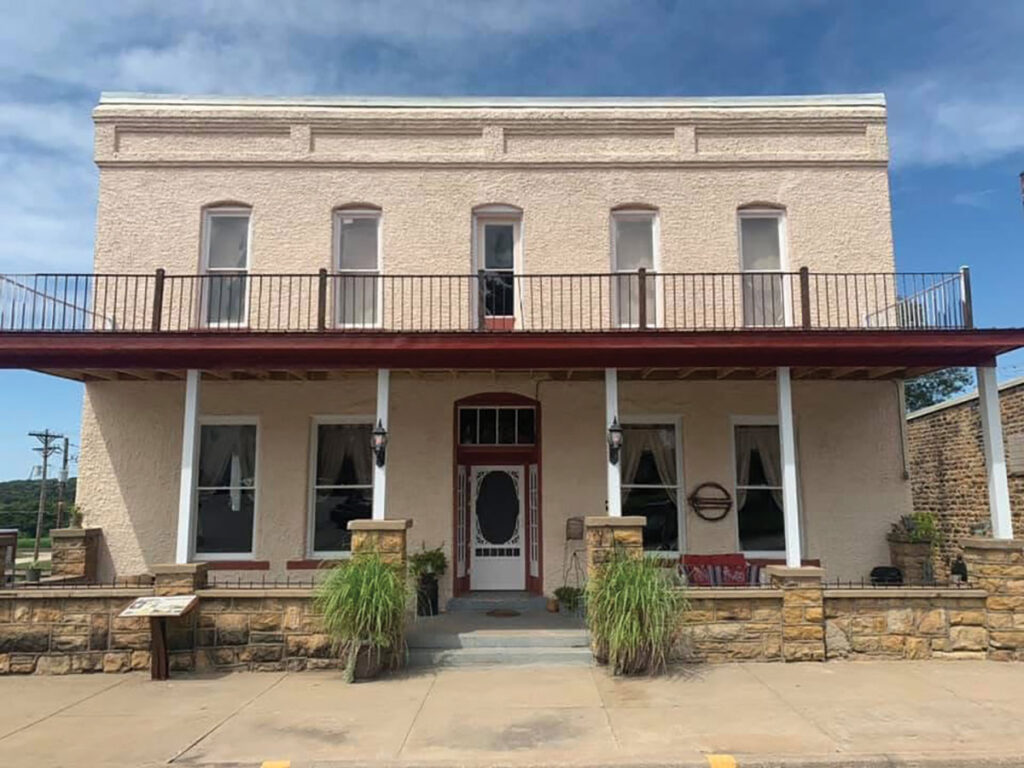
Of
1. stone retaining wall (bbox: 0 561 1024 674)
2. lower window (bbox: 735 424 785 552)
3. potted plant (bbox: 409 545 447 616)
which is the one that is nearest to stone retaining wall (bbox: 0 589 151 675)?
stone retaining wall (bbox: 0 561 1024 674)

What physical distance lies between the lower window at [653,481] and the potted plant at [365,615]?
4.24 meters

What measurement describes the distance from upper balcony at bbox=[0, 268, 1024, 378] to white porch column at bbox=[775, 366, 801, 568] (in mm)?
387

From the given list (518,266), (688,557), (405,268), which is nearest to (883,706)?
(688,557)

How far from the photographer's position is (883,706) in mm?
6605

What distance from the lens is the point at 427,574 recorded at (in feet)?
33.5

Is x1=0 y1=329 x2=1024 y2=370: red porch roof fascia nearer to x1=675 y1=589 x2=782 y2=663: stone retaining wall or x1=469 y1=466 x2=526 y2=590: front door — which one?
x1=469 y1=466 x2=526 y2=590: front door

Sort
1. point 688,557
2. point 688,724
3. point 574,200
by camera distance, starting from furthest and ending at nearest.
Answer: point 574,200 → point 688,557 → point 688,724

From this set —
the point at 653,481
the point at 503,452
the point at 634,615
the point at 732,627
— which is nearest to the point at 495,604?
the point at 503,452

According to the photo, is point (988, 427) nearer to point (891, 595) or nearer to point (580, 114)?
point (891, 595)

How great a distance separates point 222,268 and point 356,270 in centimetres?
204

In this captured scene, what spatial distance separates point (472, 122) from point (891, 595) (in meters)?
8.66

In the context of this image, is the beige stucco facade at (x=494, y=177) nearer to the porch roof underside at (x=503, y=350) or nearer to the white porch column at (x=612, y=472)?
the porch roof underside at (x=503, y=350)

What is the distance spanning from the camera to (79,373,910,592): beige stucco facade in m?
10.7

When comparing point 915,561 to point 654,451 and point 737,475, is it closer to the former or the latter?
point 737,475
